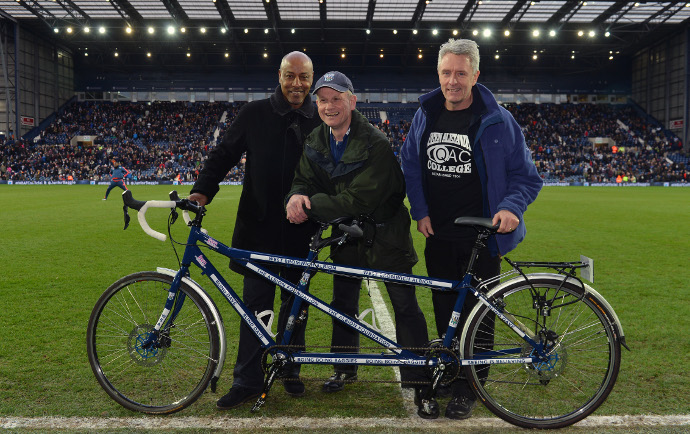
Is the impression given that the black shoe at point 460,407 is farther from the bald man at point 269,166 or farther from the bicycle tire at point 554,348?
the bald man at point 269,166

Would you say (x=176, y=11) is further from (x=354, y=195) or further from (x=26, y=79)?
(x=354, y=195)

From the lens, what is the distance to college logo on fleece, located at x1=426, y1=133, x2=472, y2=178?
11.2 feet

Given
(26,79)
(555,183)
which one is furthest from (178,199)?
(26,79)

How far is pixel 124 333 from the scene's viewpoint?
12.0 ft

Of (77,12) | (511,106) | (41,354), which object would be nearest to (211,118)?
(77,12)

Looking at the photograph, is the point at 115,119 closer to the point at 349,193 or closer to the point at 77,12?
the point at 77,12

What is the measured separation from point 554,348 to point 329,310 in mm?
1328

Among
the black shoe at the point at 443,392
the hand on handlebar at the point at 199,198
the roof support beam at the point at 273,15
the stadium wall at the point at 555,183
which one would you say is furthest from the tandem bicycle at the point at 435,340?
the roof support beam at the point at 273,15

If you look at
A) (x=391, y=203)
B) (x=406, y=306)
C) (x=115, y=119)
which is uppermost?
(x=115, y=119)

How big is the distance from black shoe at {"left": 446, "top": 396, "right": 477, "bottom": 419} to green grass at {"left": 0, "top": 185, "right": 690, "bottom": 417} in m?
0.12

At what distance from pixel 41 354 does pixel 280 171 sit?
2.40 metres

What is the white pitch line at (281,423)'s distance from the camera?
297 centimetres

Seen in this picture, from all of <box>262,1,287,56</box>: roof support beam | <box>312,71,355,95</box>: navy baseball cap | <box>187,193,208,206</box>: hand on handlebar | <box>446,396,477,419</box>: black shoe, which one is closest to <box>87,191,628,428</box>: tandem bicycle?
<box>446,396,477,419</box>: black shoe

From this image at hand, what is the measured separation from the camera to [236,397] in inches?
130
